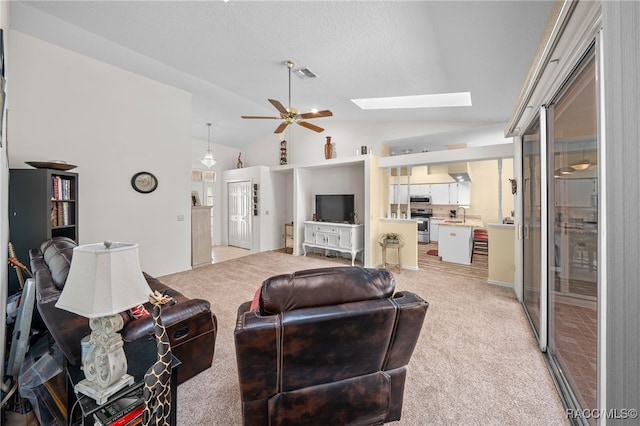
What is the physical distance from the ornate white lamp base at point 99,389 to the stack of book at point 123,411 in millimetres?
37

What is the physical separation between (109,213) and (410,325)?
4392 mm

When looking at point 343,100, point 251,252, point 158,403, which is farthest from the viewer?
point 251,252

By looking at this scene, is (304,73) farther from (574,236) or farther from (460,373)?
(460,373)

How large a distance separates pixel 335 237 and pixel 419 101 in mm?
3098

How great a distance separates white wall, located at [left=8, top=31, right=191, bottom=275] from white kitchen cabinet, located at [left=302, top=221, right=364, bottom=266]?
2628 millimetres

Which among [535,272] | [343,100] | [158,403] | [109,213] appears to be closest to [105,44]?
[109,213]

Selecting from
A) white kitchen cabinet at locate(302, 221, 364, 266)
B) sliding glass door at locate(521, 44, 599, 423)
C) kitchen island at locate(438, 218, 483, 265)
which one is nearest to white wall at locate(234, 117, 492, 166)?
white kitchen cabinet at locate(302, 221, 364, 266)

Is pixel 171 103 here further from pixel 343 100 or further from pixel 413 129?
pixel 413 129

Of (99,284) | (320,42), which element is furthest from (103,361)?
(320,42)

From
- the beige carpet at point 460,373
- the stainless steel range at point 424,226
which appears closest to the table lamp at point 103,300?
the beige carpet at point 460,373

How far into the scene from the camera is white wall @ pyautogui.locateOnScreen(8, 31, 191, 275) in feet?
9.98

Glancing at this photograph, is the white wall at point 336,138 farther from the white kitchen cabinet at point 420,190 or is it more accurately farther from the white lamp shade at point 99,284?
the white lamp shade at point 99,284

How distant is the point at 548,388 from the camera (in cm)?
173

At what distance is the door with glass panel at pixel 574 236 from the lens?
1.36 meters
